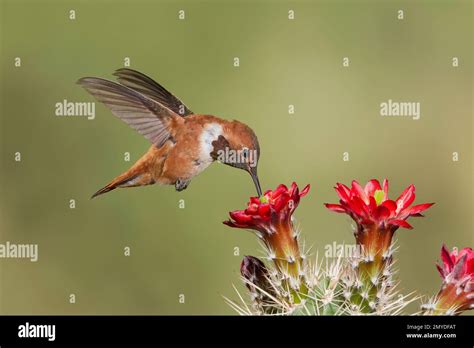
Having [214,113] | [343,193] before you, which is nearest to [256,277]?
[343,193]

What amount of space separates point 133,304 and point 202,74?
256 cm

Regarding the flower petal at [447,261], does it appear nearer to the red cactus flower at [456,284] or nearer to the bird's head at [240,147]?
the red cactus flower at [456,284]

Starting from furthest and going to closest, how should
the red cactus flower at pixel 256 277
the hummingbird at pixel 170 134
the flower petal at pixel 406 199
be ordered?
the hummingbird at pixel 170 134 < the red cactus flower at pixel 256 277 < the flower petal at pixel 406 199

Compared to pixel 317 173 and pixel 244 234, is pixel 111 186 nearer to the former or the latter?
pixel 244 234

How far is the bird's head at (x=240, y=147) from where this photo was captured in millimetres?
4344

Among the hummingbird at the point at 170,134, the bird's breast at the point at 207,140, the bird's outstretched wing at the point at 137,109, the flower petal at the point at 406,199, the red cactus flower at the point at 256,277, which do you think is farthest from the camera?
the bird's breast at the point at 207,140

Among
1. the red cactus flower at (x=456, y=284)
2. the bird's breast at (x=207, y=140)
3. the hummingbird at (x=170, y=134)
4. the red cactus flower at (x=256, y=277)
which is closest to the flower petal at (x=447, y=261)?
the red cactus flower at (x=456, y=284)

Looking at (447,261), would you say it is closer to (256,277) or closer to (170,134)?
(256,277)

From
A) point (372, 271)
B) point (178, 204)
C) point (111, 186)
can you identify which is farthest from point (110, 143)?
point (372, 271)

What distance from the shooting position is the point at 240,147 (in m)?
4.38

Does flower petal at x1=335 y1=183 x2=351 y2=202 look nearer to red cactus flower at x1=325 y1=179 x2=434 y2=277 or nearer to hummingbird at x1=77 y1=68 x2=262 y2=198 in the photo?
red cactus flower at x1=325 y1=179 x2=434 y2=277

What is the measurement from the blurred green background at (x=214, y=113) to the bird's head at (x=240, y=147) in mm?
2526

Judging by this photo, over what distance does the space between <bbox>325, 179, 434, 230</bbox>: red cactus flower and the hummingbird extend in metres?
1.32

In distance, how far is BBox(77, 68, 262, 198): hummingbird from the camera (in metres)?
4.34
